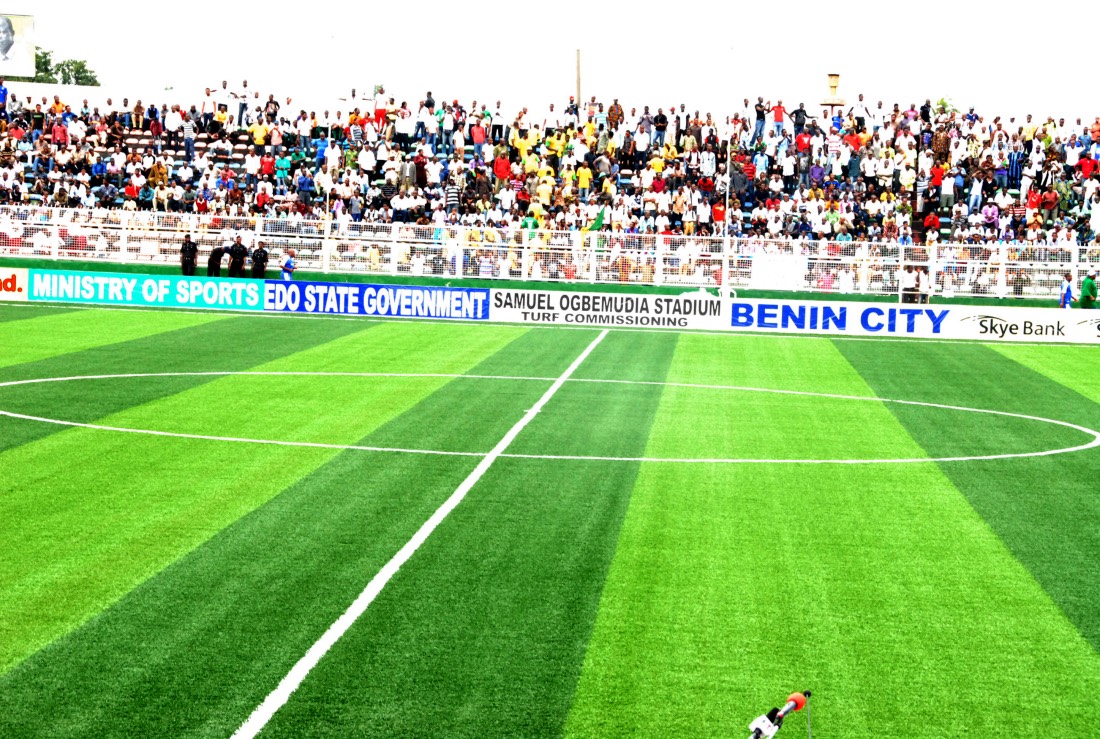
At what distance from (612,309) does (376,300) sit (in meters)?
6.10

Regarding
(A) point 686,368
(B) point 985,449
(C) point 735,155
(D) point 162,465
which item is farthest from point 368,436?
(C) point 735,155

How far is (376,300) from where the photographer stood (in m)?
35.5

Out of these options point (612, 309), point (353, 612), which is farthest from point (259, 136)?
point (353, 612)

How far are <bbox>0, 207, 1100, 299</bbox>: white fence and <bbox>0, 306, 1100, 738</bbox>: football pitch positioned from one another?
18746 mm

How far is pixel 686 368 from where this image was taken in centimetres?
2536

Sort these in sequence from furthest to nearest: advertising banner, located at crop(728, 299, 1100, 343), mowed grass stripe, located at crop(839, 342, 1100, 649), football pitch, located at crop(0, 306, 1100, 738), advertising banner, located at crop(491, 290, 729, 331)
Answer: advertising banner, located at crop(491, 290, 729, 331) → advertising banner, located at crop(728, 299, 1100, 343) → mowed grass stripe, located at crop(839, 342, 1100, 649) → football pitch, located at crop(0, 306, 1100, 738)

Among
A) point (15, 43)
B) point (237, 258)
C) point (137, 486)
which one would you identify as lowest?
point (137, 486)

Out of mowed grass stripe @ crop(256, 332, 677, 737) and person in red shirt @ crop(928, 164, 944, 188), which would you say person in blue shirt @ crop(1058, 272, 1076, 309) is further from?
mowed grass stripe @ crop(256, 332, 677, 737)

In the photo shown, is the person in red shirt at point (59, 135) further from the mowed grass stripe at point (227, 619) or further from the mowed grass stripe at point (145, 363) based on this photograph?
the mowed grass stripe at point (227, 619)

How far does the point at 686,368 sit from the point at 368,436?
1043 centimetres

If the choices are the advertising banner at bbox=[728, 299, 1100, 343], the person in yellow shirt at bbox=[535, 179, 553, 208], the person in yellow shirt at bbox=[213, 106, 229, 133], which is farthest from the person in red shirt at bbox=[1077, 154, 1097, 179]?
the person in yellow shirt at bbox=[213, 106, 229, 133]

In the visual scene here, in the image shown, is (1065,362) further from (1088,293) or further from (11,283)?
(11,283)

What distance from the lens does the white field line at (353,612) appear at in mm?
6977

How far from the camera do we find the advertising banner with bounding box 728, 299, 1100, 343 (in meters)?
33.4
